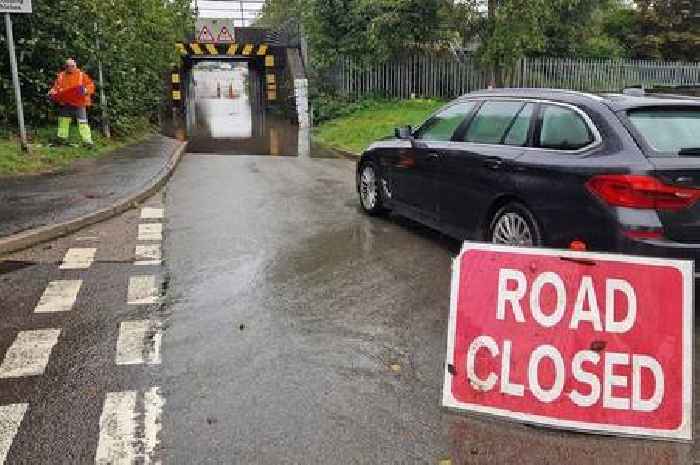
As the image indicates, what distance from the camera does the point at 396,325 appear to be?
5090mm

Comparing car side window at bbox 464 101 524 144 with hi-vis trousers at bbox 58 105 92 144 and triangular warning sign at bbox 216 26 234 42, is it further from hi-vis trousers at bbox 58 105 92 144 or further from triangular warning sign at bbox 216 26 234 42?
triangular warning sign at bbox 216 26 234 42

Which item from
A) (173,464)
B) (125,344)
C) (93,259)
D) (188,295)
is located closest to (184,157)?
(93,259)

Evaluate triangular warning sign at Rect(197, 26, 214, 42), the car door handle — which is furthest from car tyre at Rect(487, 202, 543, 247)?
triangular warning sign at Rect(197, 26, 214, 42)

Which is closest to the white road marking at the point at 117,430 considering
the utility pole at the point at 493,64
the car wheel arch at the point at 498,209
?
the car wheel arch at the point at 498,209

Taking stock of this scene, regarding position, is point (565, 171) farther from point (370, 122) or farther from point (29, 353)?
point (370, 122)

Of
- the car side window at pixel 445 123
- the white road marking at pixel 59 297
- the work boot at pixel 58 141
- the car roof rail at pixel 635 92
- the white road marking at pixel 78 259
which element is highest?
the car roof rail at pixel 635 92

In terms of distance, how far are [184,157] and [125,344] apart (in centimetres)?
1242

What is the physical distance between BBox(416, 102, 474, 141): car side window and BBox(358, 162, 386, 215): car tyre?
1.11 metres

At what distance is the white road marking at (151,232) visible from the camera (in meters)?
7.81

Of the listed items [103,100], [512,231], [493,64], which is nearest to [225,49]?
[493,64]

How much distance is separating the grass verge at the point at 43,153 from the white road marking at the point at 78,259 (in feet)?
15.9

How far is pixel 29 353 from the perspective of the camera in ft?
14.9

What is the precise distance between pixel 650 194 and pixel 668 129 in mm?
720

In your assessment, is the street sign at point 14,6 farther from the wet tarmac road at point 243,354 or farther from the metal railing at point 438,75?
the metal railing at point 438,75
